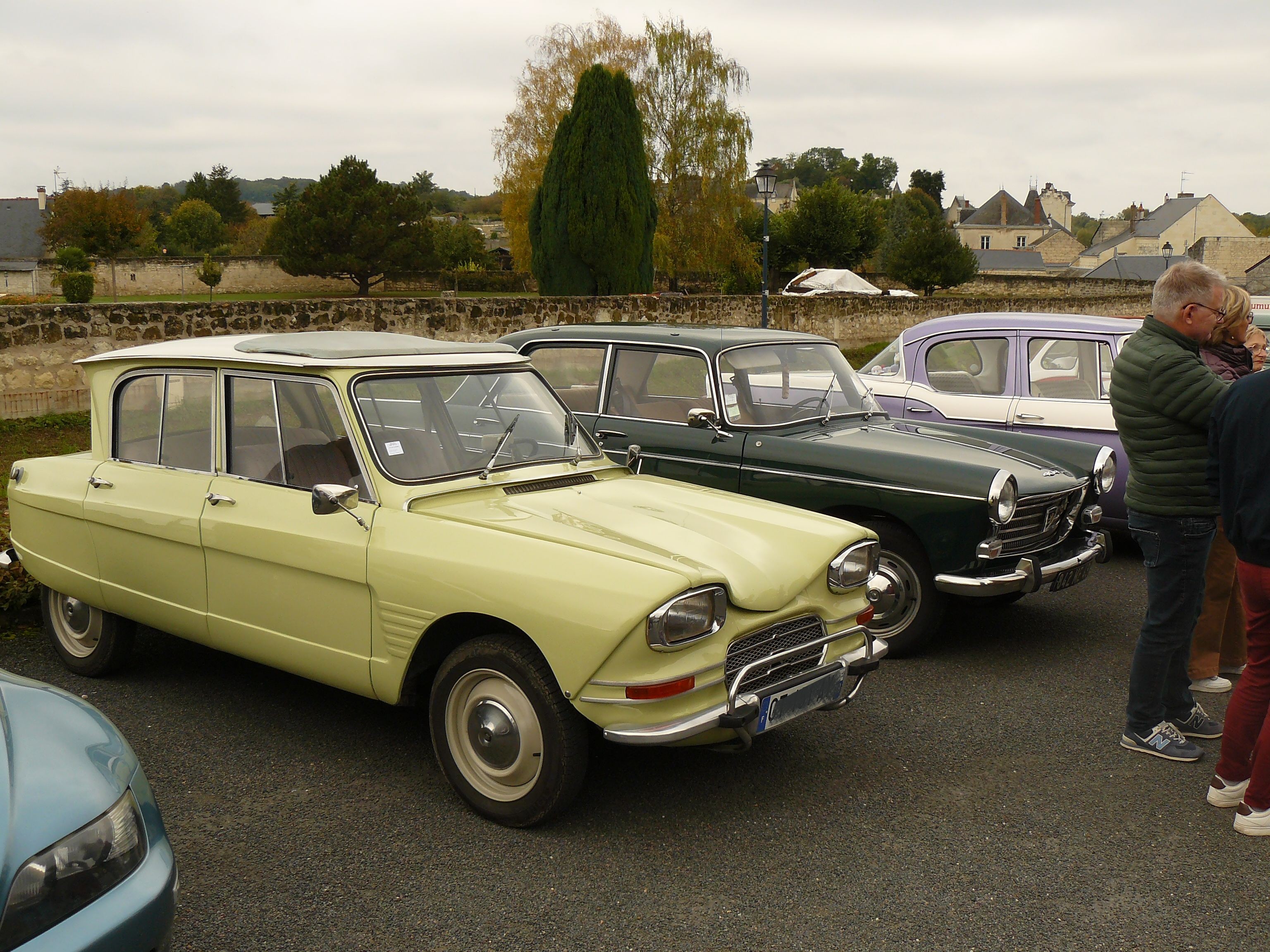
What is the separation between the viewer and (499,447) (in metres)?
4.61

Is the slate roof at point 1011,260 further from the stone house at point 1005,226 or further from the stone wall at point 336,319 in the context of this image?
the stone wall at point 336,319

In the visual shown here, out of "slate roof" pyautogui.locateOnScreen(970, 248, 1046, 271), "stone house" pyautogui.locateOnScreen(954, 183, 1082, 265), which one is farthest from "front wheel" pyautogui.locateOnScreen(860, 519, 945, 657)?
"stone house" pyautogui.locateOnScreen(954, 183, 1082, 265)

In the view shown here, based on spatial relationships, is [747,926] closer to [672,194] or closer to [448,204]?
[672,194]

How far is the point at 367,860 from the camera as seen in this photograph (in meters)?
3.64

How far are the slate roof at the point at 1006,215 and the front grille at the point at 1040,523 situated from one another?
124898 mm

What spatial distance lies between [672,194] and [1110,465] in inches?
1488

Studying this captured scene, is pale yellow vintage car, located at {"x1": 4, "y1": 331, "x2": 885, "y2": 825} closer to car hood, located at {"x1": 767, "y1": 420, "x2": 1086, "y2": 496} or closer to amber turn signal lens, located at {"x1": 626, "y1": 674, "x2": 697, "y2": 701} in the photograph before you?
amber turn signal lens, located at {"x1": 626, "y1": 674, "x2": 697, "y2": 701}

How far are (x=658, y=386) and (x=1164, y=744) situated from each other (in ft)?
11.7

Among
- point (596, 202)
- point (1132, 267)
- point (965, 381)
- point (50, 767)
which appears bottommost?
point (50, 767)

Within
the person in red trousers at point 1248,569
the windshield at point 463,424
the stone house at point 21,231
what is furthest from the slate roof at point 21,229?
the person in red trousers at point 1248,569

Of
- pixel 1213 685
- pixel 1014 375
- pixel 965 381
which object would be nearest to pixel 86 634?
pixel 1213 685

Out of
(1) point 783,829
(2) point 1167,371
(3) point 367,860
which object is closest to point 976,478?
(2) point 1167,371

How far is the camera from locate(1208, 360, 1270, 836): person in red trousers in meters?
3.72

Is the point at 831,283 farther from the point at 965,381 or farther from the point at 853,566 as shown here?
the point at 853,566
